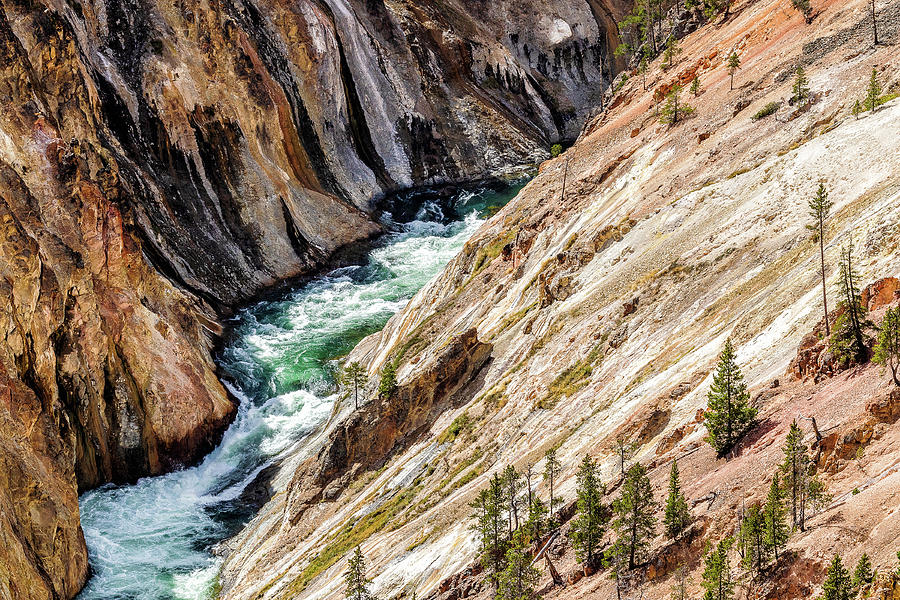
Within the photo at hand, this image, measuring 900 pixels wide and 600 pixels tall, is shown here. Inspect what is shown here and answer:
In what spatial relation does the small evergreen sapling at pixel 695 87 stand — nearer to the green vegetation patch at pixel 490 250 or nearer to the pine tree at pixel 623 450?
the green vegetation patch at pixel 490 250

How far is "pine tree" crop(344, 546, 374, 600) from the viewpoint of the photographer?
27578 millimetres

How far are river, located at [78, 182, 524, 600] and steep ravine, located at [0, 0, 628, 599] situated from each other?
1.54m

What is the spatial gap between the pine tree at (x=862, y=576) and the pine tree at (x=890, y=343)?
Result: 19.4ft

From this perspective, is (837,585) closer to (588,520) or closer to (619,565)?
(619,565)

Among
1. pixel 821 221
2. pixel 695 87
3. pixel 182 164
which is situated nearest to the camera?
pixel 821 221

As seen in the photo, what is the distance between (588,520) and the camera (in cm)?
2300

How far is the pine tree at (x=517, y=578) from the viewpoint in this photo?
23.1m

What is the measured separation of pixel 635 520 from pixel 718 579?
385cm

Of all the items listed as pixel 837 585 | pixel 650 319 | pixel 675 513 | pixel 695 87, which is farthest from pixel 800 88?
pixel 837 585

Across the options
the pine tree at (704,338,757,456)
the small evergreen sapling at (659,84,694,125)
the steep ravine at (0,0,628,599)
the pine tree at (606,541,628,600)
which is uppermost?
the steep ravine at (0,0,628,599)

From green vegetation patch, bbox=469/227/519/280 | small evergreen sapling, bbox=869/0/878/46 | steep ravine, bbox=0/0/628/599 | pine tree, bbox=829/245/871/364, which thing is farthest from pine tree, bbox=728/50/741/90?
steep ravine, bbox=0/0/628/599

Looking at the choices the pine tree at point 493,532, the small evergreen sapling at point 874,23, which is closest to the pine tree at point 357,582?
the pine tree at point 493,532

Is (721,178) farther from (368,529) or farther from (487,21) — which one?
(487,21)

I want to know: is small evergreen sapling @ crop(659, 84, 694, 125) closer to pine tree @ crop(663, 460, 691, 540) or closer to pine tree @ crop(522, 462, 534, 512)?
pine tree @ crop(522, 462, 534, 512)
